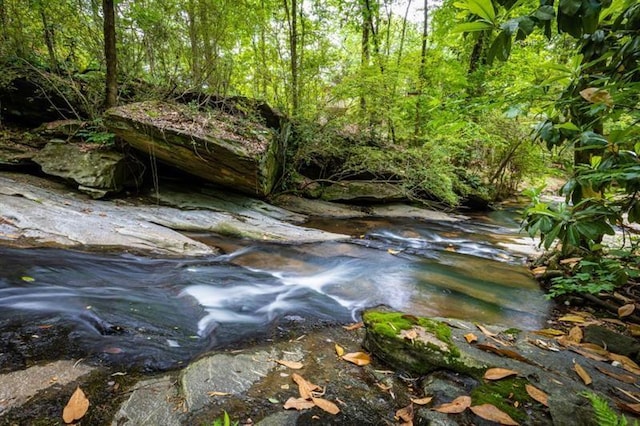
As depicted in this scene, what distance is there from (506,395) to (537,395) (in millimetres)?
182

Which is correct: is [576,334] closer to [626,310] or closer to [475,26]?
[626,310]

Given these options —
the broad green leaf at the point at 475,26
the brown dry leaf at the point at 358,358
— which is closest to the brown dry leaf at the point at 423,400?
the brown dry leaf at the point at 358,358

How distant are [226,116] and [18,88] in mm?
4652

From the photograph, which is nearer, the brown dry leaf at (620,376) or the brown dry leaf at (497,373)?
the brown dry leaf at (497,373)

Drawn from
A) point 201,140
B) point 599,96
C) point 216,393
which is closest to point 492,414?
point 216,393

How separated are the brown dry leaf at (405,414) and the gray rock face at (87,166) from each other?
21.9 feet

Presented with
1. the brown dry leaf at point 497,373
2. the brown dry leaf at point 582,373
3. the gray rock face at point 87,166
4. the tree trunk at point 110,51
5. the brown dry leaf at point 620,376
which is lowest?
the brown dry leaf at point 620,376

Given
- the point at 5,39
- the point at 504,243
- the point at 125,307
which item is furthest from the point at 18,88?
the point at 504,243

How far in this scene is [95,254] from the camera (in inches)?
175

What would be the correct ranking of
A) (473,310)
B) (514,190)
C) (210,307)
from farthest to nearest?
(514,190)
(473,310)
(210,307)

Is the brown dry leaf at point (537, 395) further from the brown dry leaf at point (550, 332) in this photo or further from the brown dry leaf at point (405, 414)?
the brown dry leaf at point (550, 332)

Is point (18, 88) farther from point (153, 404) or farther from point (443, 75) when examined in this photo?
point (443, 75)

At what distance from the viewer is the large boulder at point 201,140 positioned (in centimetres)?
639

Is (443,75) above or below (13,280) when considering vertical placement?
above
